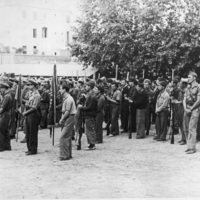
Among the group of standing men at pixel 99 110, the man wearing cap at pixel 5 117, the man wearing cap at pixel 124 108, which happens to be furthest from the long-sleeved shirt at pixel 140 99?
the man wearing cap at pixel 5 117

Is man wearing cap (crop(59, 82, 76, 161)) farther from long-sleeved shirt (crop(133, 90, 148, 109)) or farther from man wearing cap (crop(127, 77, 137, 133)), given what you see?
man wearing cap (crop(127, 77, 137, 133))

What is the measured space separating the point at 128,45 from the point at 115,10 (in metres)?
2.72

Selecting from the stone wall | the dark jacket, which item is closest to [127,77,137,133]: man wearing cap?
the dark jacket

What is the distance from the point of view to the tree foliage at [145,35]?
25.0 m

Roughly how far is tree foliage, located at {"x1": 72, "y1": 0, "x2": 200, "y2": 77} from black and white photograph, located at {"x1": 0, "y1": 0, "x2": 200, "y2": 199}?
0.07 metres

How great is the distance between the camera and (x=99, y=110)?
14000 mm

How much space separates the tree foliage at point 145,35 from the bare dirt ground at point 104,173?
41.1 ft

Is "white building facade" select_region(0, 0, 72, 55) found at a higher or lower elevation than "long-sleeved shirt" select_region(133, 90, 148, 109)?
higher

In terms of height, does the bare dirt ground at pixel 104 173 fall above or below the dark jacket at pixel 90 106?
below

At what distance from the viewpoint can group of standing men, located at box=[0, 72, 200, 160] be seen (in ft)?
37.9

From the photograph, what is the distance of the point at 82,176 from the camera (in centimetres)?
907

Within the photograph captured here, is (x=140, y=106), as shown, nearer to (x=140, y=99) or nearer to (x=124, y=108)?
(x=140, y=99)

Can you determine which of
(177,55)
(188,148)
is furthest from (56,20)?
(188,148)

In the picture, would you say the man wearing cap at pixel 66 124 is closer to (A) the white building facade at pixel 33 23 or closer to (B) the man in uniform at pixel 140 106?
(B) the man in uniform at pixel 140 106
